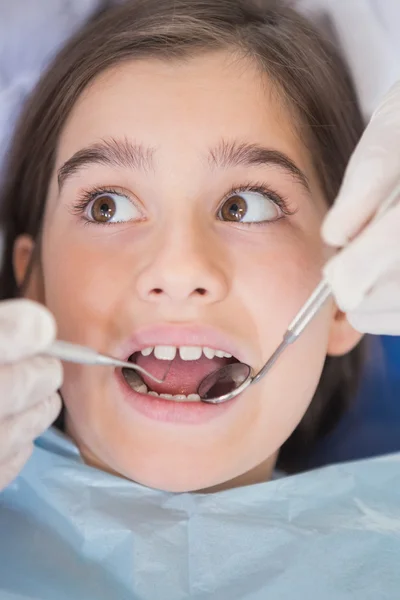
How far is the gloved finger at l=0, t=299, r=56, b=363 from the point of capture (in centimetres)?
72

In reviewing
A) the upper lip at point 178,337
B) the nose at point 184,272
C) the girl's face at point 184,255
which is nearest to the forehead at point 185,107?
the girl's face at point 184,255

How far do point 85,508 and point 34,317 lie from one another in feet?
1.35

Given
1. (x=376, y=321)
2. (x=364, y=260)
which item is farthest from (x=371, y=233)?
(x=376, y=321)

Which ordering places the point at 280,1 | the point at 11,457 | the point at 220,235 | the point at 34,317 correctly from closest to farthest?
the point at 34,317
the point at 11,457
the point at 220,235
the point at 280,1

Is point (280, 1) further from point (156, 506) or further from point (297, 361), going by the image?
point (156, 506)

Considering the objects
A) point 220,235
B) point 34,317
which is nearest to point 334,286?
point 220,235

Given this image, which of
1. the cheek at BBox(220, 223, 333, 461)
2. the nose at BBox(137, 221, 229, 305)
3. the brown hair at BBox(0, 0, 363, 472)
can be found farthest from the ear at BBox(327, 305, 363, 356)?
the nose at BBox(137, 221, 229, 305)

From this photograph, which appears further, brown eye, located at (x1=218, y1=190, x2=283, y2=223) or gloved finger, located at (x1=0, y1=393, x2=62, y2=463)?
brown eye, located at (x1=218, y1=190, x2=283, y2=223)

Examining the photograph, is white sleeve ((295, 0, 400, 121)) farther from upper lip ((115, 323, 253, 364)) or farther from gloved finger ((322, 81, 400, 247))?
upper lip ((115, 323, 253, 364))

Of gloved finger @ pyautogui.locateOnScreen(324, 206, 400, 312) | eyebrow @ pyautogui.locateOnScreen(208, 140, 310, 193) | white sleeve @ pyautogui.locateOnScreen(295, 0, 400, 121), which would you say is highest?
white sleeve @ pyautogui.locateOnScreen(295, 0, 400, 121)

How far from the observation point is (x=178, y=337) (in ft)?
3.14

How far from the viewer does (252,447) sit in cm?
104

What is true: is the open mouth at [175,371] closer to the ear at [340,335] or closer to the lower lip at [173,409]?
the lower lip at [173,409]

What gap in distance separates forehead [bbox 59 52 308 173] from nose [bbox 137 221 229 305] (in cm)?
13
